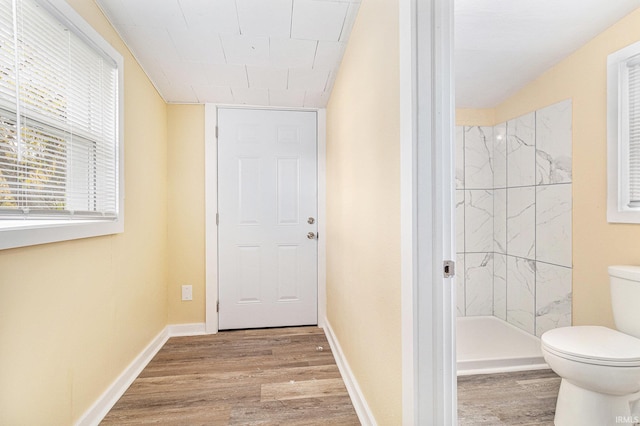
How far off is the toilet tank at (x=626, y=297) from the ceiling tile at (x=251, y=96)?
2585 millimetres

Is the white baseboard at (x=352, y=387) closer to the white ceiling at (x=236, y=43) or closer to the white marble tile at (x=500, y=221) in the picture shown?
the white marble tile at (x=500, y=221)

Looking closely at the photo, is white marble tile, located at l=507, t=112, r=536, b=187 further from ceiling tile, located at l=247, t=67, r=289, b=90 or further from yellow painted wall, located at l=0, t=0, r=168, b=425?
yellow painted wall, located at l=0, t=0, r=168, b=425

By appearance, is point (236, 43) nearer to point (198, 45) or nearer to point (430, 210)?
point (198, 45)

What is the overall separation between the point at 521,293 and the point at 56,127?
335 centimetres

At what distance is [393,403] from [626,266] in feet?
5.17

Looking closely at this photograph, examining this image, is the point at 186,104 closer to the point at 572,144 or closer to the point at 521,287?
the point at 572,144

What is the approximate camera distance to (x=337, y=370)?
200 cm

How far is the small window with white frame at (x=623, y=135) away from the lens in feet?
5.55

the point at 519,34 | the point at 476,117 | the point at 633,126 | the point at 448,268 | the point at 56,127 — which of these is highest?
the point at 519,34

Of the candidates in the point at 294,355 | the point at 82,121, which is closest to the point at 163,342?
the point at 294,355

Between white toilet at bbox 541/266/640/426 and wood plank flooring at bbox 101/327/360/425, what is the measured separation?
1021mm

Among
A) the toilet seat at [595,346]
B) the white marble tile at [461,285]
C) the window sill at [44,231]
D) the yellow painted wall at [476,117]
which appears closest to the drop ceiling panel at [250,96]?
the window sill at [44,231]

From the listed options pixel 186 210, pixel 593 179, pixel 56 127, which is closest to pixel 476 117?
pixel 593 179

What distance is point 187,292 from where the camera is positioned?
8.72ft
